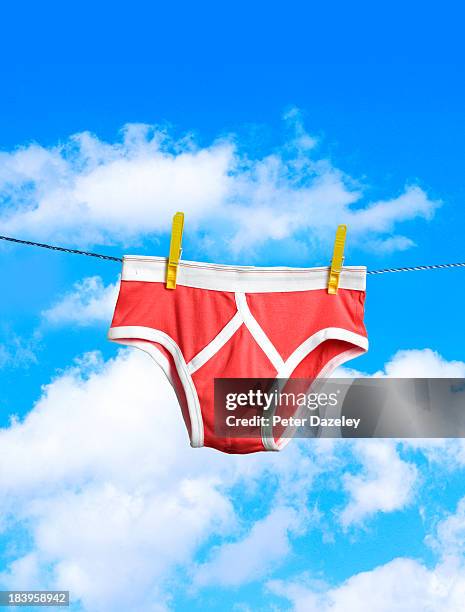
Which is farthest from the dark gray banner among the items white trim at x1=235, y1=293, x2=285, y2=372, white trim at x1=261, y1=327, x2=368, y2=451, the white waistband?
the white waistband

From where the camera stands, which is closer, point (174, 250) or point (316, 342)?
point (174, 250)

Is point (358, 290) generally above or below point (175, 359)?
above

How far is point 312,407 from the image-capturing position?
534cm

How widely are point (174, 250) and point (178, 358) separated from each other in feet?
2.27

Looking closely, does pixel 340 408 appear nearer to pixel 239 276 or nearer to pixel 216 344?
pixel 216 344

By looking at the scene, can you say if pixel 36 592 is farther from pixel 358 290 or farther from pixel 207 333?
pixel 358 290

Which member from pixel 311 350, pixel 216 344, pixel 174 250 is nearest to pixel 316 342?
pixel 311 350

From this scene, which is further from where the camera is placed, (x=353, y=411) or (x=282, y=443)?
(x=353, y=411)

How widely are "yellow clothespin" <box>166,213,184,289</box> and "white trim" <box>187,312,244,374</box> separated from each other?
1.40ft

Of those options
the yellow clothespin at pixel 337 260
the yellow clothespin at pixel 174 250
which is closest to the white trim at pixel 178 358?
the yellow clothespin at pixel 174 250

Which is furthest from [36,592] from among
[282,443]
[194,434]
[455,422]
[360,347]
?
[455,422]

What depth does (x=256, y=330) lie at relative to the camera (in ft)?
17.3

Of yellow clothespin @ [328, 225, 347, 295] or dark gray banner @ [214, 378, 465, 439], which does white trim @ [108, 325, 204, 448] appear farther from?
yellow clothespin @ [328, 225, 347, 295]

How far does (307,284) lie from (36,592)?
279cm
